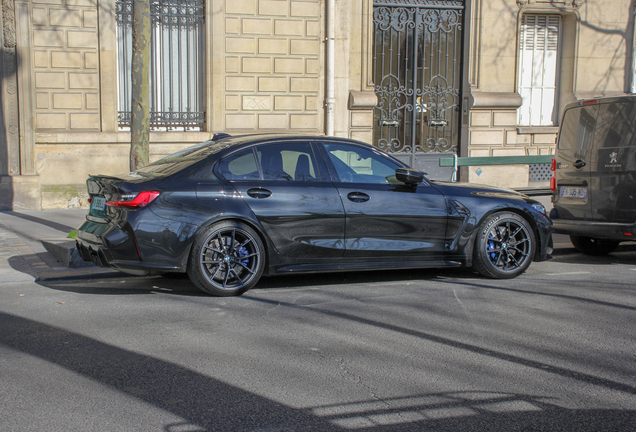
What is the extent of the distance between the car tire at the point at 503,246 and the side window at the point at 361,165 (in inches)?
44.0

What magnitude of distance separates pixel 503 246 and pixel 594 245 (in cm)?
258

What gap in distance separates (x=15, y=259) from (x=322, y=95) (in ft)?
27.4

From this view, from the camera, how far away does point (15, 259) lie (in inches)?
294

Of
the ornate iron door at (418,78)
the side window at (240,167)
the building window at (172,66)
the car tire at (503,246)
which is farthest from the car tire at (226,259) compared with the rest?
the ornate iron door at (418,78)

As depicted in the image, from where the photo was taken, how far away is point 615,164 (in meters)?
7.57

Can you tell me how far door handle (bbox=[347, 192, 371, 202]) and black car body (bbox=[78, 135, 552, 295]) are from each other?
0.03 ft

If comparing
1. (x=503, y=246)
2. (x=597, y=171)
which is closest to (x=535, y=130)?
(x=597, y=171)

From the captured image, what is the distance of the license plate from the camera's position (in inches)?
313

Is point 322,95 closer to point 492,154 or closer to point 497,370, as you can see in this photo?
point 492,154

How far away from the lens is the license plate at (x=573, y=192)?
795 cm

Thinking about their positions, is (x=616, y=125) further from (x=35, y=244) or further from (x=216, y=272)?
(x=35, y=244)

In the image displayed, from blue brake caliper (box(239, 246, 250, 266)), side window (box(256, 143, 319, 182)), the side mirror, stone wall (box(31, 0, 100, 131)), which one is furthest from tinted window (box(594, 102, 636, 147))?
stone wall (box(31, 0, 100, 131))

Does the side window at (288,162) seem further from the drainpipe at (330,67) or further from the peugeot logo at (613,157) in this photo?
the drainpipe at (330,67)

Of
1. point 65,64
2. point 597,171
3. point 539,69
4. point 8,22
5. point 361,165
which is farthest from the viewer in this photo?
point 539,69
